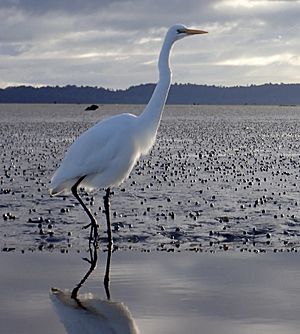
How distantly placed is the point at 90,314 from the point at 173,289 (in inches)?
50.9

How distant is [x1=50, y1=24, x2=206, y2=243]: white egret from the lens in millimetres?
12656

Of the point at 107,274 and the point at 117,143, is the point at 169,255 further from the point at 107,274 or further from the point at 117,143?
the point at 117,143

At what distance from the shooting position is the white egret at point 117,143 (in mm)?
12656

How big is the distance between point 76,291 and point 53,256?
2.14 metres

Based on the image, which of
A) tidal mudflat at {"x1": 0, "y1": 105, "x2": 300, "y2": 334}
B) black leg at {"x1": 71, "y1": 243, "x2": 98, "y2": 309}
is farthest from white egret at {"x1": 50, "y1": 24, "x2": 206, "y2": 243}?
tidal mudflat at {"x1": 0, "y1": 105, "x2": 300, "y2": 334}

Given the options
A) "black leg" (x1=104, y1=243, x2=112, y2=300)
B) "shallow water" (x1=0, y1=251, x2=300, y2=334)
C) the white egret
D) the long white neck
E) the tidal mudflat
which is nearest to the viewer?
"shallow water" (x1=0, y1=251, x2=300, y2=334)

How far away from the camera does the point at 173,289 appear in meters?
10.1

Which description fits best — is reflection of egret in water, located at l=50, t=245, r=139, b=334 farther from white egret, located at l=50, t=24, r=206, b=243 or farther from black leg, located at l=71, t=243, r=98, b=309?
white egret, located at l=50, t=24, r=206, b=243

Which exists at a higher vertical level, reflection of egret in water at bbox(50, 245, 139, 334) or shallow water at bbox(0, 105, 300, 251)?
reflection of egret in water at bbox(50, 245, 139, 334)

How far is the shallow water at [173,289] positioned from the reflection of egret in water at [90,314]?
70 millimetres

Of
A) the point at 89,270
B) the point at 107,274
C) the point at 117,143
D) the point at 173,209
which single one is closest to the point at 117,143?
the point at 117,143

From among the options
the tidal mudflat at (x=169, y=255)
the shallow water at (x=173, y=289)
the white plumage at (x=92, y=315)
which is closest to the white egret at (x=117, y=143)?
the tidal mudflat at (x=169, y=255)

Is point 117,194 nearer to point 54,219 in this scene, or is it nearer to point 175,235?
point 54,219

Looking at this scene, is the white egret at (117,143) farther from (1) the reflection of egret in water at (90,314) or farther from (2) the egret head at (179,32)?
(1) the reflection of egret in water at (90,314)
